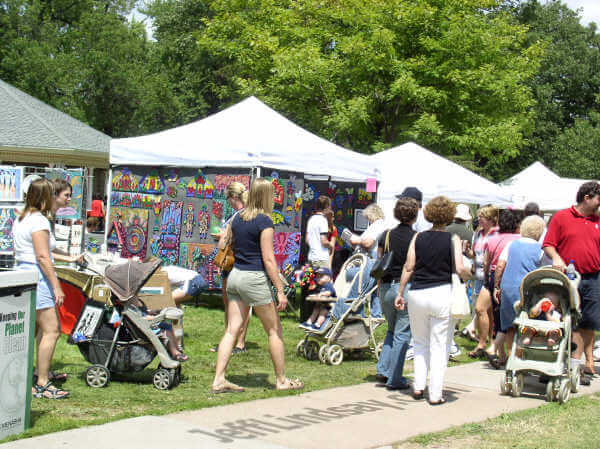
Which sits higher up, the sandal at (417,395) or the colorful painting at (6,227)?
the colorful painting at (6,227)

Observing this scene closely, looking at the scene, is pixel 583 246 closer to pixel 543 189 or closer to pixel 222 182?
pixel 222 182

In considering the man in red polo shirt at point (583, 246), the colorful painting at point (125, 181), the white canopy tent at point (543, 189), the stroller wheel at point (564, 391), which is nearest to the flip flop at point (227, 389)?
the stroller wheel at point (564, 391)

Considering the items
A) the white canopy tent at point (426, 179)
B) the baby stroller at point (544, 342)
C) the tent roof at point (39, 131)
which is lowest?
the baby stroller at point (544, 342)

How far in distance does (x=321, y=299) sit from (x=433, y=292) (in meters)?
2.61

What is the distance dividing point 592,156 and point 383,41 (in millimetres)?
23575

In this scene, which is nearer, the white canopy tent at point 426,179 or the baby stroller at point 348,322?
the baby stroller at point 348,322

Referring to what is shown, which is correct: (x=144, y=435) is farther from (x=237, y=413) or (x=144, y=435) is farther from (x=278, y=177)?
(x=278, y=177)

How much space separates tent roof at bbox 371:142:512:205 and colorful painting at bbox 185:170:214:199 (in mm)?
4691

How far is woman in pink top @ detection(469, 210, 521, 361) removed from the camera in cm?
877

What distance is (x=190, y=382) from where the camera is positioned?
730cm

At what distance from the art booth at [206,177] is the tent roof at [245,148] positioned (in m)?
0.02

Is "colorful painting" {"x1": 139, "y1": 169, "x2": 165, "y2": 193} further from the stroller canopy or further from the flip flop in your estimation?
the flip flop

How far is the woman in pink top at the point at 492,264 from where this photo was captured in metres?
8.77

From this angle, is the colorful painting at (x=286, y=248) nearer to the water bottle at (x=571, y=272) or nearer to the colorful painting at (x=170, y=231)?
the colorful painting at (x=170, y=231)
